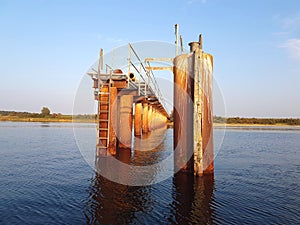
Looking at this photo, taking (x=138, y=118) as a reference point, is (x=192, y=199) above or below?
below

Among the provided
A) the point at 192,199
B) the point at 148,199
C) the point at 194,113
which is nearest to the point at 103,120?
the point at 194,113

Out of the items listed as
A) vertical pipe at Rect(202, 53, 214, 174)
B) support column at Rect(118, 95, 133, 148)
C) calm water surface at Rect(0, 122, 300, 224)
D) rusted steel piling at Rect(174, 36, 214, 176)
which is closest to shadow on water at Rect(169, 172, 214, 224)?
calm water surface at Rect(0, 122, 300, 224)

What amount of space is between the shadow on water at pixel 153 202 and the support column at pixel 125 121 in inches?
320

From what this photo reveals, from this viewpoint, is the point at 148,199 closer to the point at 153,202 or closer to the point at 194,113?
the point at 153,202

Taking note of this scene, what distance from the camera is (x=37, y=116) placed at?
100m

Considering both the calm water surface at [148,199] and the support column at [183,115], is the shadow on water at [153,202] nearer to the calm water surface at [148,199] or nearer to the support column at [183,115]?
the calm water surface at [148,199]

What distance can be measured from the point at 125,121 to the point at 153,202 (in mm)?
11302

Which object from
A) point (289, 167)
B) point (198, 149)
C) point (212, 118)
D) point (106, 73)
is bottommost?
point (289, 167)

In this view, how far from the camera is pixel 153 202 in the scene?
685 centimetres

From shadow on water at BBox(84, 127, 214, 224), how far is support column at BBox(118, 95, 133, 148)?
813 centimetres

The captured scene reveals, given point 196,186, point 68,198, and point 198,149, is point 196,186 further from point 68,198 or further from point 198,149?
point 68,198

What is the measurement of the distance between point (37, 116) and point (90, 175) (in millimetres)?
101407

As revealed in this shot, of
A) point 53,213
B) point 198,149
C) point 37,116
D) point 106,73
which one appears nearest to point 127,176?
point 198,149

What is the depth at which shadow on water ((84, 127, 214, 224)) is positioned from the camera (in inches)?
A: 223
